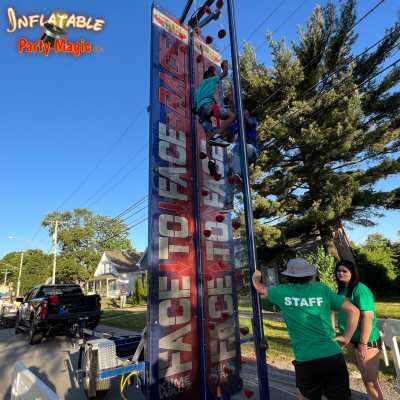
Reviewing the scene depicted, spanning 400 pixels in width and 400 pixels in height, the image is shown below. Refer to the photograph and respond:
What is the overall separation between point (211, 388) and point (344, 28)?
16.5 meters

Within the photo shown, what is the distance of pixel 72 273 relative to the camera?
1945 inches

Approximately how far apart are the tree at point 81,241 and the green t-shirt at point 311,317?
151 feet

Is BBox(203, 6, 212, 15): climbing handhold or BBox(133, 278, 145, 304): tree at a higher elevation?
BBox(203, 6, 212, 15): climbing handhold

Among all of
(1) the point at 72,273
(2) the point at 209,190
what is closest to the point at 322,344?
(2) the point at 209,190

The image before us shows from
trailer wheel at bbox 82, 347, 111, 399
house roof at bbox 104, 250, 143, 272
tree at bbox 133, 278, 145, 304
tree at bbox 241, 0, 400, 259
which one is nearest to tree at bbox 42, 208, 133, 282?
house roof at bbox 104, 250, 143, 272

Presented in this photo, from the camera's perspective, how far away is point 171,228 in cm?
366

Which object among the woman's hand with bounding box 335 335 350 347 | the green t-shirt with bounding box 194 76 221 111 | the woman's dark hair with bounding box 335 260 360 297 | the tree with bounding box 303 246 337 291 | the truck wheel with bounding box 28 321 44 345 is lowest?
the truck wheel with bounding box 28 321 44 345

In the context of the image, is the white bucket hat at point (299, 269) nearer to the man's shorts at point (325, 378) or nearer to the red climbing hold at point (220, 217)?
the man's shorts at point (325, 378)

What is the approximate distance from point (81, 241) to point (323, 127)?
1994 inches

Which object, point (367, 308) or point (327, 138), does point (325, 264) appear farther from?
point (367, 308)

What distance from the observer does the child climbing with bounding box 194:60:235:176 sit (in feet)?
11.6

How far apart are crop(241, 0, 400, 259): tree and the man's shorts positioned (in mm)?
12568

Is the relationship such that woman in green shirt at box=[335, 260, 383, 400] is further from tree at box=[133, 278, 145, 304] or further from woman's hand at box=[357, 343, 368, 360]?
tree at box=[133, 278, 145, 304]

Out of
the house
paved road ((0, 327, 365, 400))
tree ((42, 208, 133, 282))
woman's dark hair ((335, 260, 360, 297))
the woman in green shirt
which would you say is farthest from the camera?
tree ((42, 208, 133, 282))
